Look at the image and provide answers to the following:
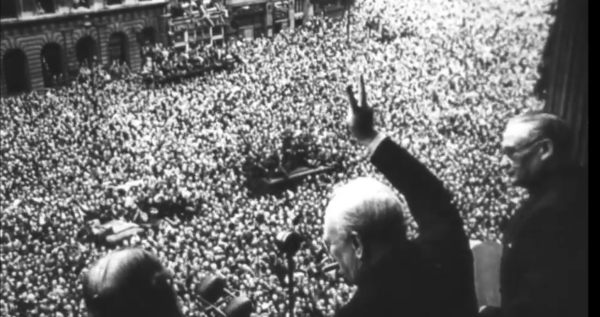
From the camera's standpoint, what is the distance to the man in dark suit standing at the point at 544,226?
82.7 inches

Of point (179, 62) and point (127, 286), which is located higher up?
point (127, 286)

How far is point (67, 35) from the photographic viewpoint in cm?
683

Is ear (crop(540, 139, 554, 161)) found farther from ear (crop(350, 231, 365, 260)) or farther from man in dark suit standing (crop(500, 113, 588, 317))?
ear (crop(350, 231, 365, 260))

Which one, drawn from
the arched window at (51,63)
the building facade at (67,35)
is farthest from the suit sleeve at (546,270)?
the arched window at (51,63)

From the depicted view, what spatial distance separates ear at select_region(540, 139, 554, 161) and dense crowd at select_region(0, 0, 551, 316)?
3.38 meters

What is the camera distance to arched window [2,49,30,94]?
6.49 m

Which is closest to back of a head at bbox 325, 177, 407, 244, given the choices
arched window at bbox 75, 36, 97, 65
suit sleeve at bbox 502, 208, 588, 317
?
suit sleeve at bbox 502, 208, 588, 317

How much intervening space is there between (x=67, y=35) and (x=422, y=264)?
232 inches

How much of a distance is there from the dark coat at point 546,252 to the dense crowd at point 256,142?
328cm

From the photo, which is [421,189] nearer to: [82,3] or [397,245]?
[397,245]

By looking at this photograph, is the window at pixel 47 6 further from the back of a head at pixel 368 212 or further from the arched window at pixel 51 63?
the back of a head at pixel 368 212

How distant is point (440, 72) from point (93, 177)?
4558 millimetres

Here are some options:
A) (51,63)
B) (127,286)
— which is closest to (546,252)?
(127,286)

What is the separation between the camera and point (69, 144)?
8.84 m
